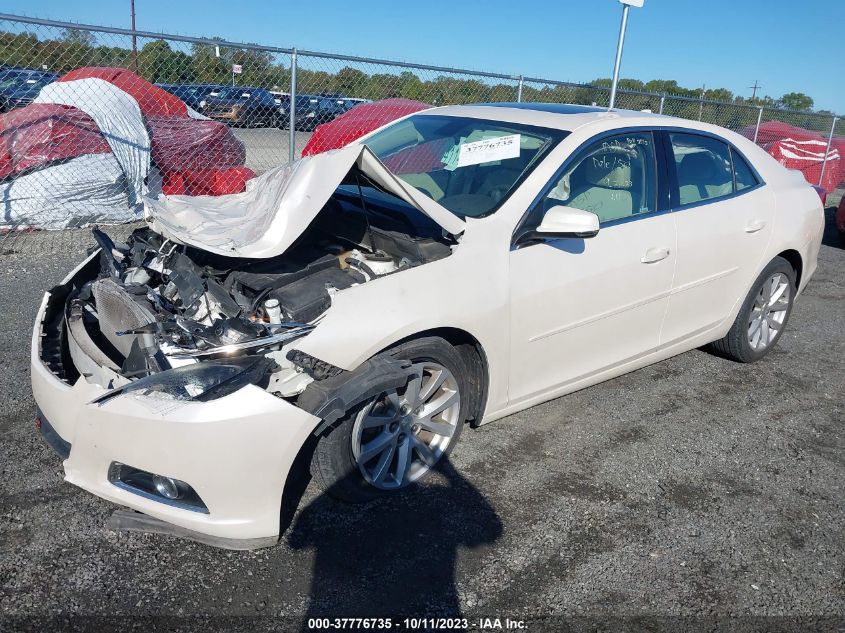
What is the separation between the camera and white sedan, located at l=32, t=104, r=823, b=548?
8.46 feet

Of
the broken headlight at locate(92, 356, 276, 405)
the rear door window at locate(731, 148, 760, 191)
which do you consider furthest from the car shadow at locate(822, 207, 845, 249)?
the broken headlight at locate(92, 356, 276, 405)

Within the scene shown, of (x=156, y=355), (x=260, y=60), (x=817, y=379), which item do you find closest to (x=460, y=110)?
(x=156, y=355)

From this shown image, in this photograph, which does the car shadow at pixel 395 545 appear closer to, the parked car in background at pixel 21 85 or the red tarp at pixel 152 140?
the red tarp at pixel 152 140

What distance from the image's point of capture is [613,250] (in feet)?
12.1

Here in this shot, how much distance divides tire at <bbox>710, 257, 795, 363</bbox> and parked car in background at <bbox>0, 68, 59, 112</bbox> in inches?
308

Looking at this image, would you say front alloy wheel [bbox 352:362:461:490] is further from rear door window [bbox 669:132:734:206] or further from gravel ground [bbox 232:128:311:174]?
gravel ground [bbox 232:128:311:174]

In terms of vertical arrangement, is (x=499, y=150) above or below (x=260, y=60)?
below

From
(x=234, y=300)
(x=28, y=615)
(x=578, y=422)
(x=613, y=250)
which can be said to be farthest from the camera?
(x=578, y=422)

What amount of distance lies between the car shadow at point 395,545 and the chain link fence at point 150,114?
5.04 m

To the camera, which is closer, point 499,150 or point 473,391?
point 473,391

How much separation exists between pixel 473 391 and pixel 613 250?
3.61 ft

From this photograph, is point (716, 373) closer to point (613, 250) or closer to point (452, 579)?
point (613, 250)

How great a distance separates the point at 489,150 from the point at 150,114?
6086mm

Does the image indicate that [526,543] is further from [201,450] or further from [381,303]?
[201,450]
